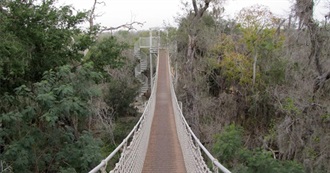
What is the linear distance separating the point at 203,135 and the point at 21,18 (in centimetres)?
951

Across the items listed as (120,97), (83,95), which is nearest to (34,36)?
(83,95)

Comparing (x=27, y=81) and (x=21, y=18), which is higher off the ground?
(x=21, y=18)

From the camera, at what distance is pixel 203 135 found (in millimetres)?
15727

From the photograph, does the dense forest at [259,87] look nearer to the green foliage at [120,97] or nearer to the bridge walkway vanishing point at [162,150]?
the bridge walkway vanishing point at [162,150]

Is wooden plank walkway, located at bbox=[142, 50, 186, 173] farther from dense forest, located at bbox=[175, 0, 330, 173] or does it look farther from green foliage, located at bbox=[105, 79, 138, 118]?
green foliage, located at bbox=[105, 79, 138, 118]

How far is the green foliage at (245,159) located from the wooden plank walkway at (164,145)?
1.12 meters

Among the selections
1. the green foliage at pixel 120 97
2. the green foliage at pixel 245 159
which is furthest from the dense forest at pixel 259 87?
the green foliage at pixel 120 97

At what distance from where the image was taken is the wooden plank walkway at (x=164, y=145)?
22.2ft

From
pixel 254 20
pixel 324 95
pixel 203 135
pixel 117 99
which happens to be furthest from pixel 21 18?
pixel 254 20

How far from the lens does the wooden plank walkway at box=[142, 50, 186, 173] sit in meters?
6.76

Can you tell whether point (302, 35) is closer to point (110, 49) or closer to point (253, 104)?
point (110, 49)

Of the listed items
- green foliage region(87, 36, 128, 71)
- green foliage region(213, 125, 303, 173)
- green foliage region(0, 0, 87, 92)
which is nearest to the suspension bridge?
green foliage region(213, 125, 303, 173)

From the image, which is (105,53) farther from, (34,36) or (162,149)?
(162,149)

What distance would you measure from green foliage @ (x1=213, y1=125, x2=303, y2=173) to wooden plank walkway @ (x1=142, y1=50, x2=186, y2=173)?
1.12 metres
